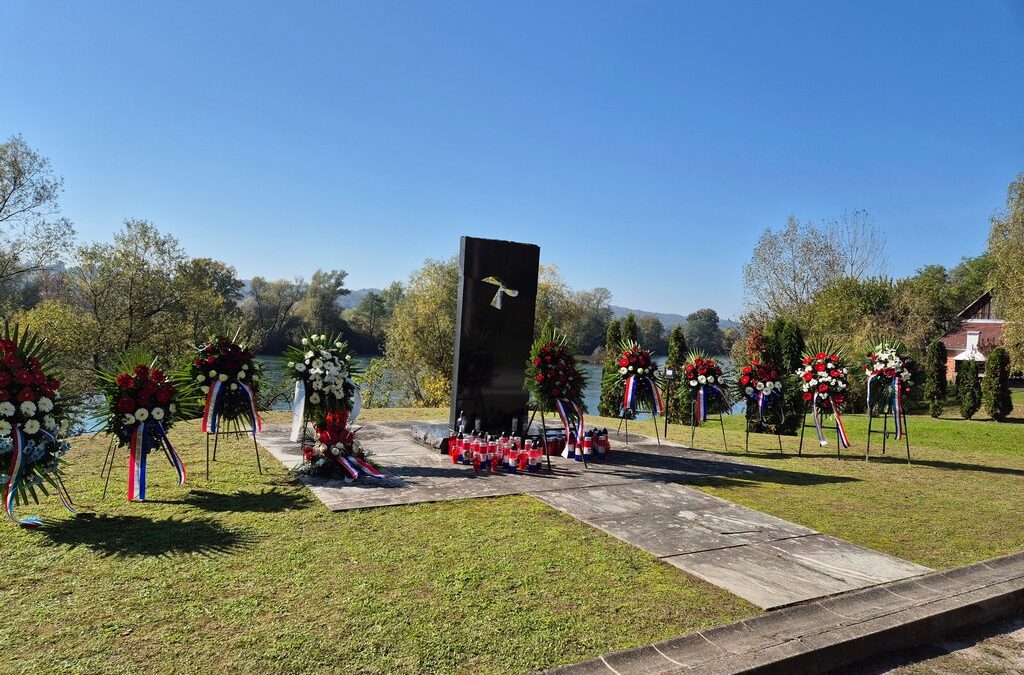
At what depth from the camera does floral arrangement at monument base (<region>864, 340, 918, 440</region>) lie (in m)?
9.97

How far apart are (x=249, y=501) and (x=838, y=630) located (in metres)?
5.09

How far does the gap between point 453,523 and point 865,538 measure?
12.6ft

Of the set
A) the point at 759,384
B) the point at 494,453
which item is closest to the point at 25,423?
the point at 494,453

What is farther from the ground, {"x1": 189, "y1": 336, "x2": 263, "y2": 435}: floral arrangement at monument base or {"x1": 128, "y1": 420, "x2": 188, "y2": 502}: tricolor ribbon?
{"x1": 189, "y1": 336, "x2": 263, "y2": 435}: floral arrangement at monument base

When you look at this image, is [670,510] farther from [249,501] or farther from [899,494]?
[249,501]

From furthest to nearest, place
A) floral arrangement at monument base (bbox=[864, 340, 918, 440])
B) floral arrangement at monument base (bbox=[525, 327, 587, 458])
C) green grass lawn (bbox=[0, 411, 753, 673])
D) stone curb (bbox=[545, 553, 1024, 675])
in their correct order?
floral arrangement at monument base (bbox=[864, 340, 918, 440])
floral arrangement at monument base (bbox=[525, 327, 587, 458])
stone curb (bbox=[545, 553, 1024, 675])
green grass lawn (bbox=[0, 411, 753, 673])

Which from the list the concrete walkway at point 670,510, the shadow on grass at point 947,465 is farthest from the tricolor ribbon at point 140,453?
the shadow on grass at point 947,465

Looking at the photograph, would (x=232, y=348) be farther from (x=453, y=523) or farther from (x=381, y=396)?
(x=381, y=396)

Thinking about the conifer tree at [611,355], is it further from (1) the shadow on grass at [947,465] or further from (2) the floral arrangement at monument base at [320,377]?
(2) the floral arrangement at monument base at [320,377]

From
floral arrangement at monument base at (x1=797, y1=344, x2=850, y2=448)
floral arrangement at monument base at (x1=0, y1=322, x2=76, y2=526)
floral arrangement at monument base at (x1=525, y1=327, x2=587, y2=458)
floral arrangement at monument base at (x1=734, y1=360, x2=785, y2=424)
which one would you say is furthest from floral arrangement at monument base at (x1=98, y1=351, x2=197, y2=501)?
floral arrangement at monument base at (x1=797, y1=344, x2=850, y2=448)

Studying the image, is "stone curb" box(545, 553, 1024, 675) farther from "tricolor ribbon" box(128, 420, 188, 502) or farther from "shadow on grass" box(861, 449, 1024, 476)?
"shadow on grass" box(861, 449, 1024, 476)

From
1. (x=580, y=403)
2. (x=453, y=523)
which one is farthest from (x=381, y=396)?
(x=453, y=523)

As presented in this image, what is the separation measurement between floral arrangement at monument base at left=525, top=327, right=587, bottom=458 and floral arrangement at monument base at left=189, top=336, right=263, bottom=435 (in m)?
3.61

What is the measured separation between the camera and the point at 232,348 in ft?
24.1
